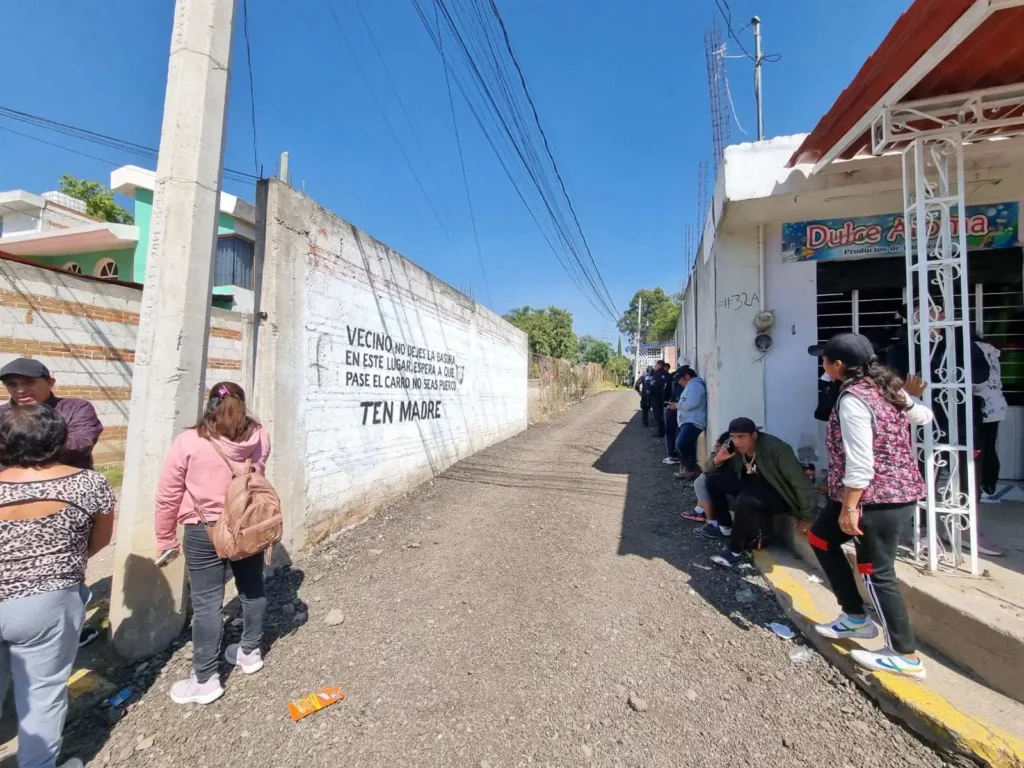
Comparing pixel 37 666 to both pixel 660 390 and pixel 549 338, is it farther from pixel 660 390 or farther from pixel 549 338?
→ pixel 549 338

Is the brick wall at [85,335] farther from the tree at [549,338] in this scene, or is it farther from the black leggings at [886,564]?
the tree at [549,338]

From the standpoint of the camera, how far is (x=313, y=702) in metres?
2.38

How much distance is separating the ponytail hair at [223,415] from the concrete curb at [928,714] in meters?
3.27

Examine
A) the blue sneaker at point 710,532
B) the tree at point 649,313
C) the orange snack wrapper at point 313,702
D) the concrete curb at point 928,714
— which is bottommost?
the orange snack wrapper at point 313,702

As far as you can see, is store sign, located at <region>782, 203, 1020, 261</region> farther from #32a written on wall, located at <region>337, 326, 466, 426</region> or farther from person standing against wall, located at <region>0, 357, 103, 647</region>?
person standing against wall, located at <region>0, 357, 103, 647</region>

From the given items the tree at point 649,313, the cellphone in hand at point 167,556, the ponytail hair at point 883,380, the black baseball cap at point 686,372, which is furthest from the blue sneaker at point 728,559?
the tree at point 649,313

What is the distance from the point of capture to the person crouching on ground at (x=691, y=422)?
6621 mm

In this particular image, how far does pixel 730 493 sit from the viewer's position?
4.07 m

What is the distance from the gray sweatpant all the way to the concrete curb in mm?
3366

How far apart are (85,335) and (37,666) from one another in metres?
5.95

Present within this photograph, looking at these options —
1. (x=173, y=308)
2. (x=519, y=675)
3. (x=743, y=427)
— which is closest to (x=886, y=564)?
(x=743, y=427)

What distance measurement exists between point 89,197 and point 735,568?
24516 millimetres

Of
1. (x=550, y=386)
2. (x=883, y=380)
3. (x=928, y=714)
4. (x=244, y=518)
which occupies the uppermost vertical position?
(x=550, y=386)

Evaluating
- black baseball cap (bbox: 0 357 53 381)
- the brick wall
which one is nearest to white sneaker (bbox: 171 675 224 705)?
black baseball cap (bbox: 0 357 53 381)
